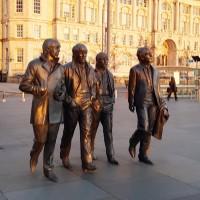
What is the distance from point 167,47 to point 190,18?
8.56m

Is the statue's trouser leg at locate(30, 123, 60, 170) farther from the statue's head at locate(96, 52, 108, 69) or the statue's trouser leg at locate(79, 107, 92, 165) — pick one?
the statue's head at locate(96, 52, 108, 69)

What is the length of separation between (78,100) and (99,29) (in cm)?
6649

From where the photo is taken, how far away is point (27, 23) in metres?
62.9

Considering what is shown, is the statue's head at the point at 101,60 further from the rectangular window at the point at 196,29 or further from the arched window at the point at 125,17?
the rectangular window at the point at 196,29

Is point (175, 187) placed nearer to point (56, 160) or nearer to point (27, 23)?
point (56, 160)

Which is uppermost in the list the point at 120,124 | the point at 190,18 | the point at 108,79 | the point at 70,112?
the point at 190,18

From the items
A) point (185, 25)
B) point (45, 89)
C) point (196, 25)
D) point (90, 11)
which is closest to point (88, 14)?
point (90, 11)

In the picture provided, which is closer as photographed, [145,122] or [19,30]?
[145,122]

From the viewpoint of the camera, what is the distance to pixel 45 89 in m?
5.30

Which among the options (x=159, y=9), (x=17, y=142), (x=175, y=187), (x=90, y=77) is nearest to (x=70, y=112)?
(x=90, y=77)

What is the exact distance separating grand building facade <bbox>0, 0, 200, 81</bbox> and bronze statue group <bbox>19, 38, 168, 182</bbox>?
4797 cm

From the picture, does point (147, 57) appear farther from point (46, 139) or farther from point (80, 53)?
point (46, 139)

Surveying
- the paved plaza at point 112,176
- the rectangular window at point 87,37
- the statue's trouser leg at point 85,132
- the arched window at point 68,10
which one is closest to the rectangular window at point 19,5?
the arched window at point 68,10

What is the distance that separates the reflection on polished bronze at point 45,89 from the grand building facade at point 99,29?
4910cm
